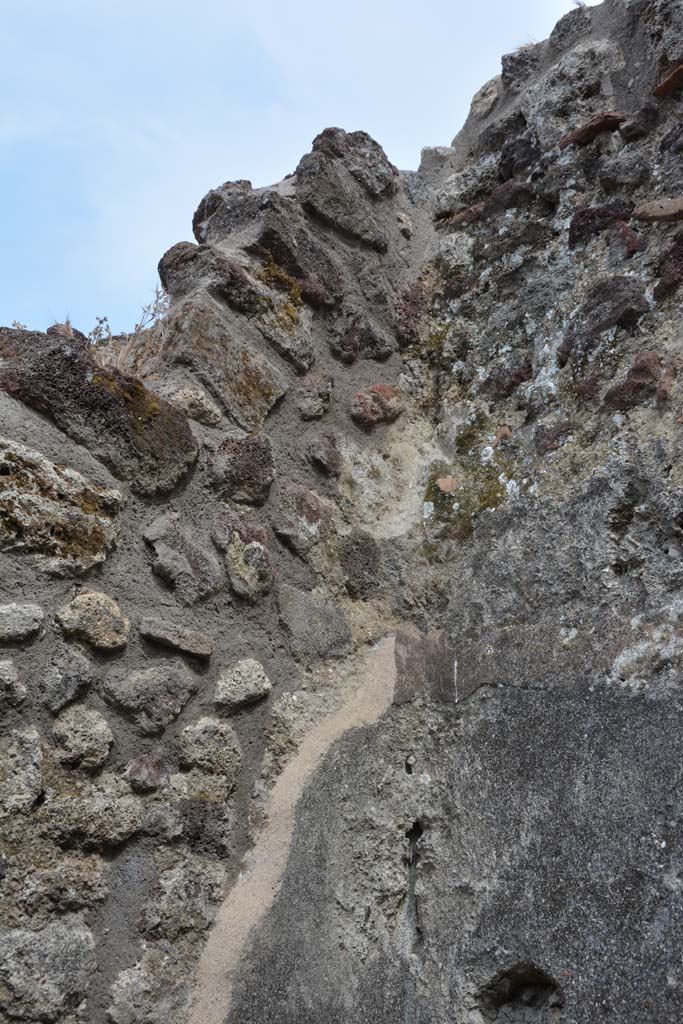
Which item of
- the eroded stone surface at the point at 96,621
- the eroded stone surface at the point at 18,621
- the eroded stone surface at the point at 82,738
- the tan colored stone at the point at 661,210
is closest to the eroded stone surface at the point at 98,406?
the eroded stone surface at the point at 96,621

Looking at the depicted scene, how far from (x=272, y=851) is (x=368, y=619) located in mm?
672

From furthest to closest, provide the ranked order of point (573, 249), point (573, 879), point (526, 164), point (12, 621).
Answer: point (526, 164)
point (573, 249)
point (12, 621)
point (573, 879)

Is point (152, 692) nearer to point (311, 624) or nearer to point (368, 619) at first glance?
point (311, 624)

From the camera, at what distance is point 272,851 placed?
198 cm

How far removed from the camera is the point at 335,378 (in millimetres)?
2807

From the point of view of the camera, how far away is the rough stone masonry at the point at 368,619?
66.7 inches

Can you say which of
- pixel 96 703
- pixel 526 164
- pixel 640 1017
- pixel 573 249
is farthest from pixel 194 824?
pixel 526 164

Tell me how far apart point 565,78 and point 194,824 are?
8.76ft

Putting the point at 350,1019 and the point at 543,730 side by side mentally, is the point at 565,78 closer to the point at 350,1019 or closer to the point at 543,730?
the point at 543,730

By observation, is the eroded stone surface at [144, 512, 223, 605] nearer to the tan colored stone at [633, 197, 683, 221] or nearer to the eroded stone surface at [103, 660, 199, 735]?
the eroded stone surface at [103, 660, 199, 735]

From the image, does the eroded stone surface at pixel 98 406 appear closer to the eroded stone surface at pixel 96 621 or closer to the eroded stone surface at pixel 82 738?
the eroded stone surface at pixel 96 621

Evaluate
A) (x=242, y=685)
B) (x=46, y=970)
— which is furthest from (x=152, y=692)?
(x=46, y=970)

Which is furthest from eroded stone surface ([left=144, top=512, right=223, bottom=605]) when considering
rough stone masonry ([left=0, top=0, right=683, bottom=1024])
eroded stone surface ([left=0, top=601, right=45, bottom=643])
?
eroded stone surface ([left=0, top=601, right=45, bottom=643])

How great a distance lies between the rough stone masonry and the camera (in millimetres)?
1695
